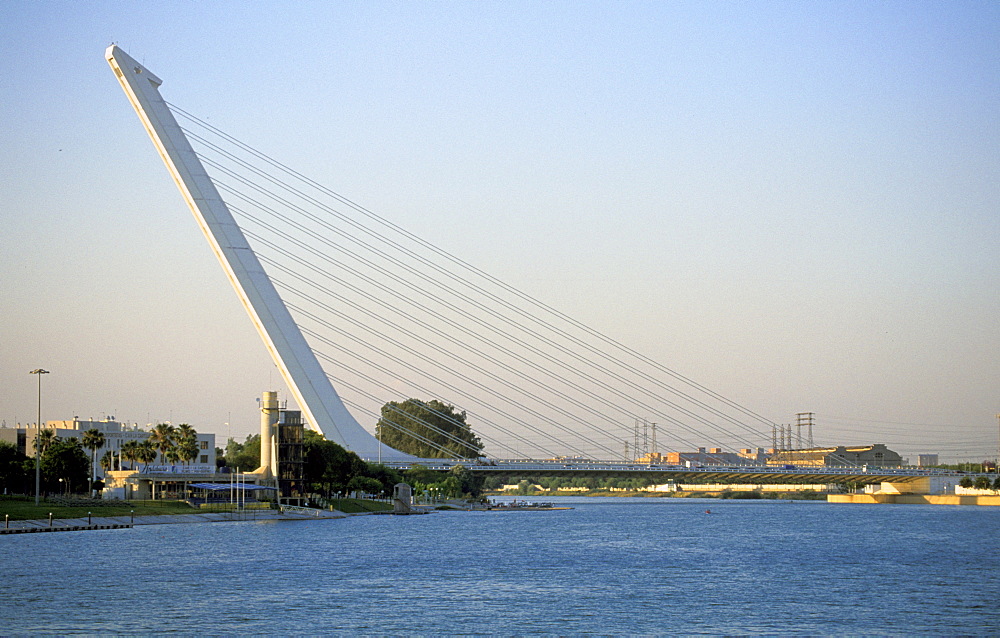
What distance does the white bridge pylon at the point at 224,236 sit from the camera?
271ft

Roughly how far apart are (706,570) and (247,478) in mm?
46692

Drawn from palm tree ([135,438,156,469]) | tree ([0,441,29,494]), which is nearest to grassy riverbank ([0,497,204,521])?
tree ([0,441,29,494])

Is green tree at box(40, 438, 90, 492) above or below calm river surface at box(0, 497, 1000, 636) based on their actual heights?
above

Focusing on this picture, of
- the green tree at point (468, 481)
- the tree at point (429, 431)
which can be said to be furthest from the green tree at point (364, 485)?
the tree at point (429, 431)

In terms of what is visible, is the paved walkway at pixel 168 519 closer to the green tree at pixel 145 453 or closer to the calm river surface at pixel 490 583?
the calm river surface at pixel 490 583

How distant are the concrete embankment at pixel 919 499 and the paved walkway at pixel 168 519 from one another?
2883 inches

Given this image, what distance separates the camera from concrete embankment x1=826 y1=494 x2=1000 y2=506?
128 m

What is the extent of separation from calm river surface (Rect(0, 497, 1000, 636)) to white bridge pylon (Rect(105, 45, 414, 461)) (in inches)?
713

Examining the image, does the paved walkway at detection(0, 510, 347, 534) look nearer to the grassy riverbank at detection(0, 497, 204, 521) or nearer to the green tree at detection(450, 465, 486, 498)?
the grassy riverbank at detection(0, 497, 204, 521)

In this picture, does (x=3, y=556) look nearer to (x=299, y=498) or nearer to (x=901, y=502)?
(x=299, y=498)

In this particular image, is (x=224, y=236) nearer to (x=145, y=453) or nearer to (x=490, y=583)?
(x=145, y=453)

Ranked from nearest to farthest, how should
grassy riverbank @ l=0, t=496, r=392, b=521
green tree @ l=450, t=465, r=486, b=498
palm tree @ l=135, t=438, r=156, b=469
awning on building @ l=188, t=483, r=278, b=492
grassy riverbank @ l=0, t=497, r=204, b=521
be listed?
1. grassy riverbank @ l=0, t=497, r=204, b=521
2. grassy riverbank @ l=0, t=496, r=392, b=521
3. awning on building @ l=188, t=483, r=278, b=492
4. palm tree @ l=135, t=438, r=156, b=469
5. green tree @ l=450, t=465, r=486, b=498

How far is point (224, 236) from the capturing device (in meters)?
84.5

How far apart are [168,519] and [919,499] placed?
92.7 meters
